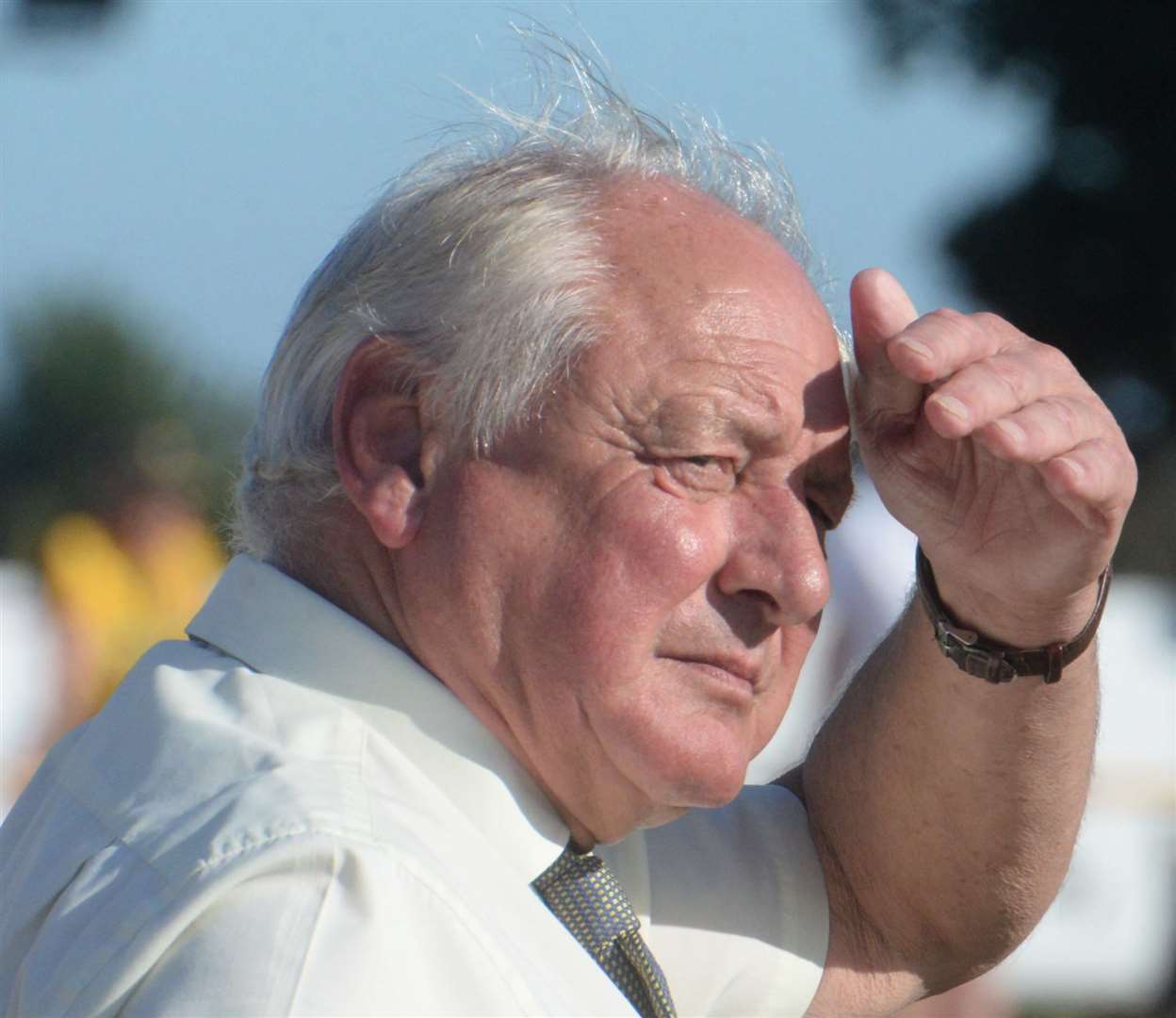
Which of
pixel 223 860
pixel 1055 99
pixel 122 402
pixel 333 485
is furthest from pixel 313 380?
pixel 122 402

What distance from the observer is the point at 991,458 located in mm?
2215

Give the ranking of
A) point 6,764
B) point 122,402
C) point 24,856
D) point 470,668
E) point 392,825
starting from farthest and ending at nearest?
point 122,402, point 6,764, point 470,668, point 24,856, point 392,825

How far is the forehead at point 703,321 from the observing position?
213 centimetres

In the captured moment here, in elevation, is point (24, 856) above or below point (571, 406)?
below

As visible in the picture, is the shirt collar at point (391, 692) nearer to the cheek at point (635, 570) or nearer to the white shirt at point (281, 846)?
the white shirt at point (281, 846)

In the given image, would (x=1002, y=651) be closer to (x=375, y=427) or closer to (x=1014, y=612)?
(x=1014, y=612)

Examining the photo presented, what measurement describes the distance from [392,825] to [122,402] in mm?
42130

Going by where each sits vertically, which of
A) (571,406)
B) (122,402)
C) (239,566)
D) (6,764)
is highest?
(571,406)

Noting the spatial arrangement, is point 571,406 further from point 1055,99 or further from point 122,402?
point 122,402

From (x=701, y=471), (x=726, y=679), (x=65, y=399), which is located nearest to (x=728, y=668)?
(x=726, y=679)

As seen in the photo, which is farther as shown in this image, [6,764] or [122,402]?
[122,402]

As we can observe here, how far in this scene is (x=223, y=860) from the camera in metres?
1.66

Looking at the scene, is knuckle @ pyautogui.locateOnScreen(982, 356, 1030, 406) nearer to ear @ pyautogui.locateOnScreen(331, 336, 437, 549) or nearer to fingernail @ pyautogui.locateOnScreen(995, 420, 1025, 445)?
fingernail @ pyautogui.locateOnScreen(995, 420, 1025, 445)

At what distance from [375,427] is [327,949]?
2.45ft
